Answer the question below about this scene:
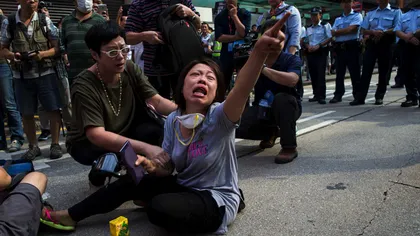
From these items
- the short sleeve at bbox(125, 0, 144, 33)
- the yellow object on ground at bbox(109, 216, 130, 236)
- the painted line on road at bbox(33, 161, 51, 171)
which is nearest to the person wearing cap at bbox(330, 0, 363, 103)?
the short sleeve at bbox(125, 0, 144, 33)

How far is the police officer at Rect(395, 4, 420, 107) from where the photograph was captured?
564 centimetres

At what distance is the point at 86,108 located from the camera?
7.77 ft

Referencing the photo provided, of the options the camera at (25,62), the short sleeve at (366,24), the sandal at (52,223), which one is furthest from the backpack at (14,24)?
the short sleeve at (366,24)

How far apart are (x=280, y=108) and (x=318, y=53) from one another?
14.4 feet

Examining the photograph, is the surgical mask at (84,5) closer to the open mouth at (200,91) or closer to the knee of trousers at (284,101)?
the knee of trousers at (284,101)

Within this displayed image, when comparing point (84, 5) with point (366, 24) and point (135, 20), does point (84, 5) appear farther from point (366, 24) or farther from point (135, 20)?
point (366, 24)

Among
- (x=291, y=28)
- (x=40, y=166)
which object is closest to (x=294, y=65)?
(x=291, y=28)

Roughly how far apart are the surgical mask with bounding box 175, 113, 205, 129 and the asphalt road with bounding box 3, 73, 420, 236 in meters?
0.68

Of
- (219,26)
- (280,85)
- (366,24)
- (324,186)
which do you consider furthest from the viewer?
(366,24)

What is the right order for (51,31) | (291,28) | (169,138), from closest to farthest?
1. (169,138)
2. (51,31)
3. (291,28)

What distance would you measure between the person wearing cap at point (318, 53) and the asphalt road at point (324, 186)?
2598mm

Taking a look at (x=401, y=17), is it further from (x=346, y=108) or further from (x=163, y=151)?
(x=163, y=151)

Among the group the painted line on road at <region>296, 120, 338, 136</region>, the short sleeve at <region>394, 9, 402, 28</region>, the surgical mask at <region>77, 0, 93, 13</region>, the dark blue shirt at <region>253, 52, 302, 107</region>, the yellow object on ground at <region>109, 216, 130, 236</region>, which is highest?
the surgical mask at <region>77, 0, 93, 13</region>

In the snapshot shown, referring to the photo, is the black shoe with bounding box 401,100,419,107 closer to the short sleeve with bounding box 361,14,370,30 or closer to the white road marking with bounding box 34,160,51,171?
the short sleeve with bounding box 361,14,370,30
